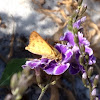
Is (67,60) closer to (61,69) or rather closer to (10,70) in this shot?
(61,69)

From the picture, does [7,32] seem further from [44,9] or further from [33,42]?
[33,42]

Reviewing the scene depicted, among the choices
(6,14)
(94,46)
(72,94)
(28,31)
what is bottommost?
(72,94)

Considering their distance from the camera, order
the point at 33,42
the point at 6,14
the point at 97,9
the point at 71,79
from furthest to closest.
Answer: the point at 97,9 < the point at 6,14 < the point at 71,79 < the point at 33,42

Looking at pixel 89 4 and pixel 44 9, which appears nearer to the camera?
pixel 44 9

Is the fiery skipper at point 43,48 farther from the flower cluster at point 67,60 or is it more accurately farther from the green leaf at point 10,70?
the green leaf at point 10,70

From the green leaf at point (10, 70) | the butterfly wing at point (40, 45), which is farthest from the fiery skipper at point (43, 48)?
the green leaf at point (10, 70)

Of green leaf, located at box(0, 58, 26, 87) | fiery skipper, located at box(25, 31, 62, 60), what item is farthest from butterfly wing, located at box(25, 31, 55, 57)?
green leaf, located at box(0, 58, 26, 87)

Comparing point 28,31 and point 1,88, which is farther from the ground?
point 28,31

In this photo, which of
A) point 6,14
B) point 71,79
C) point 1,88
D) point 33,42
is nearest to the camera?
point 33,42

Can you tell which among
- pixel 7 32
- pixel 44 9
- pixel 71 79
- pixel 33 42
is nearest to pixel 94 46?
pixel 71 79

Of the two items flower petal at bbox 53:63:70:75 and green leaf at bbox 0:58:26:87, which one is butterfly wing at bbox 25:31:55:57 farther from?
green leaf at bbox 0:58:26:87

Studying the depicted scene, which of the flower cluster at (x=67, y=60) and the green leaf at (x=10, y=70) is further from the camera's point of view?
the green leaf at (x=10, y=70)
